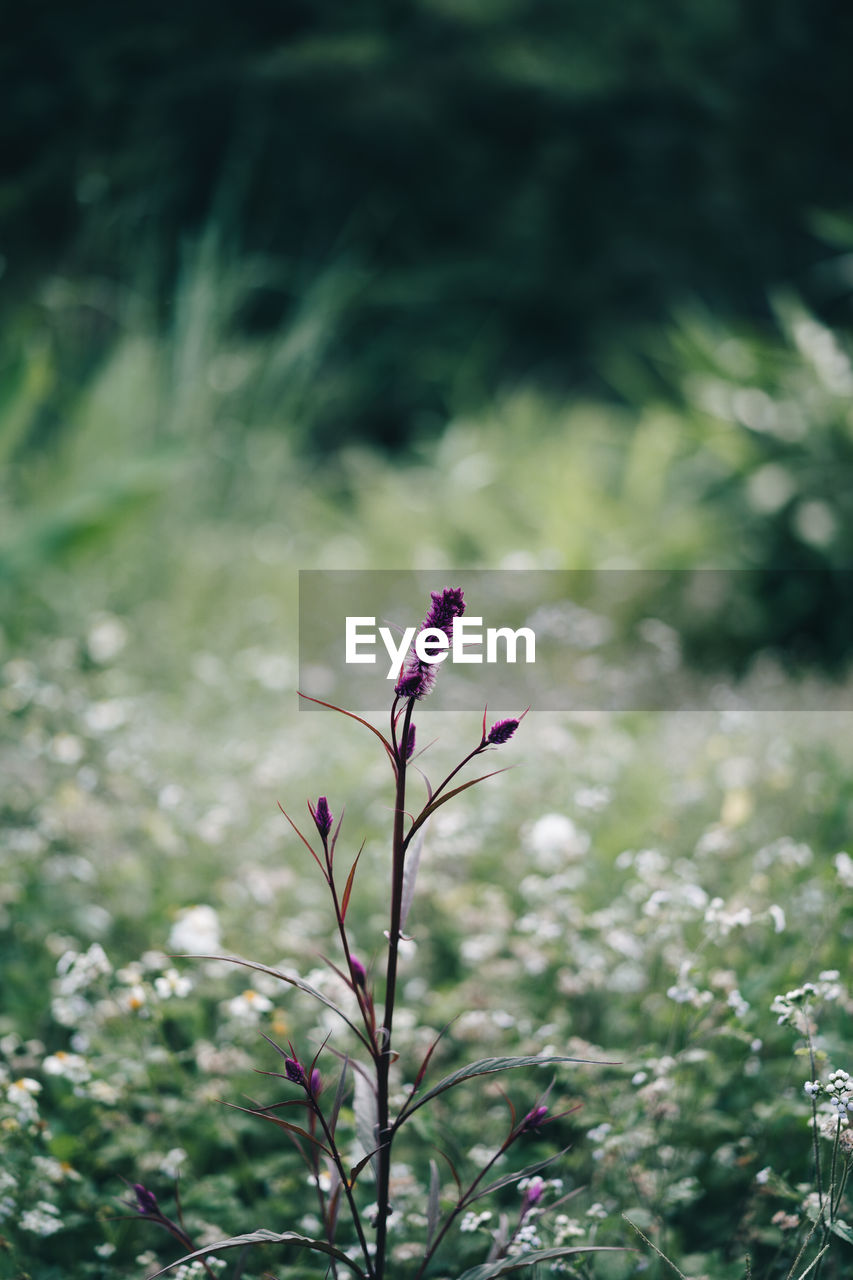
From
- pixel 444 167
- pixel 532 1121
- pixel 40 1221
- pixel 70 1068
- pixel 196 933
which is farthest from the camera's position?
pixel 444 167

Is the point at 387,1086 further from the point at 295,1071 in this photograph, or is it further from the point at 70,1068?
the point at 70,1068

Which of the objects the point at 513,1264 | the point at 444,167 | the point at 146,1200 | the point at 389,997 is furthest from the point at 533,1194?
the point at 444,167

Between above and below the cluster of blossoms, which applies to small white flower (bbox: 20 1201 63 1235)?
below

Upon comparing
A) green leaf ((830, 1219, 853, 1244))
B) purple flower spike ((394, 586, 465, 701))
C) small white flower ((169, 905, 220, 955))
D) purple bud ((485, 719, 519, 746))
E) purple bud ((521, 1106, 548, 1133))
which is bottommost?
green leaf ((830, 1219, 853, 1244))

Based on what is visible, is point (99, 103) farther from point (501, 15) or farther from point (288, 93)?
point (501, 15)

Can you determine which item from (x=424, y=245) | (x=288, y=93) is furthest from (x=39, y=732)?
(x=424, y=245)

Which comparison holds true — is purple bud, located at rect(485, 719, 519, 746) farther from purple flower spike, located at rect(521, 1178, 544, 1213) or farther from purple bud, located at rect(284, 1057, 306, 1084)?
purple flower spike, located at rect(521, 1178, 544, 1213)

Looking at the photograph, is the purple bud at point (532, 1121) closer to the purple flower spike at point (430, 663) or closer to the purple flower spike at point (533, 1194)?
the purple flower spike at point (533, 1194)

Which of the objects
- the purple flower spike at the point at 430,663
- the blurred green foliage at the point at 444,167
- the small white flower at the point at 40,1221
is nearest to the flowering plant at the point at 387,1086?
the purple flower spike at the point at 430,663

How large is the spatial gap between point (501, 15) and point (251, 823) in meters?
5.71

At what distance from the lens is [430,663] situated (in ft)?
2.55

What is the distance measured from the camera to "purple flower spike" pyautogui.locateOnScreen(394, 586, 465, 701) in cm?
77

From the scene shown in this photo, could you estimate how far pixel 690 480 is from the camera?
13.5ft

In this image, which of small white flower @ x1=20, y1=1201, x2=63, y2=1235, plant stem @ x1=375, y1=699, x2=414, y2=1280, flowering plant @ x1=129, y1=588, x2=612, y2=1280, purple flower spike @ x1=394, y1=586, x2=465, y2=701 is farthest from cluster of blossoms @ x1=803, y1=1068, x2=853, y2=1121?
small white flower @ x1=20, y1=1201, x2=63, y2=1235
